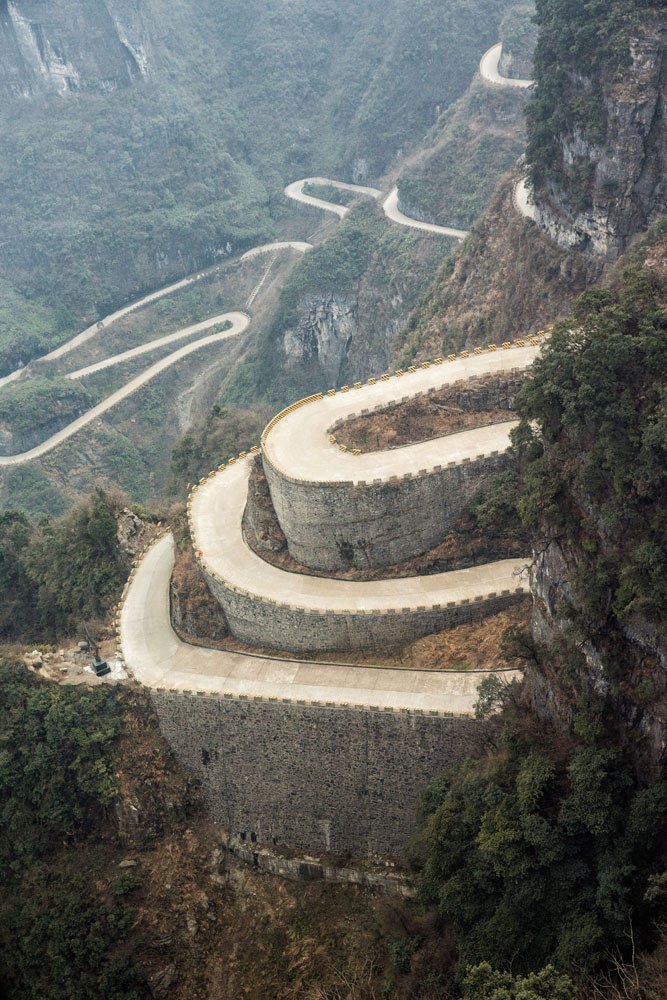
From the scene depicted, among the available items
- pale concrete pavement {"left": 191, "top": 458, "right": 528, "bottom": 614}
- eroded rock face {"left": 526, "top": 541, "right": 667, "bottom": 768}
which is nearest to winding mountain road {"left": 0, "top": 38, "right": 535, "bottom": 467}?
pale concrete pavement {"left": 191, "top": 458, "right": 528, "bottom": 614}

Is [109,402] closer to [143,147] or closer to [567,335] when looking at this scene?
[143,147]

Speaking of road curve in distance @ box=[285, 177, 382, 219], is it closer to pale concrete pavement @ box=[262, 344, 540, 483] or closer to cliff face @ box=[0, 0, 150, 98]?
cliff face @ box=[0, 0, 150, 98]

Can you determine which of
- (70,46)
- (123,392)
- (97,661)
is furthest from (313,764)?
(70,46)

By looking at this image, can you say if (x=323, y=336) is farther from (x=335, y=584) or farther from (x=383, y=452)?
(x=335, y=584)

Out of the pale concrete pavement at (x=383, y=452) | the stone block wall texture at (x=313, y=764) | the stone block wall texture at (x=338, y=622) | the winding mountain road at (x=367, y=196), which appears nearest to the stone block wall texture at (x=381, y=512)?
the pale concrete pavement at (x=383, y=452)

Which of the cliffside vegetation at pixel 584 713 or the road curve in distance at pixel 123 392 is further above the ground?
the cliffside vegetation at pixel 584 713

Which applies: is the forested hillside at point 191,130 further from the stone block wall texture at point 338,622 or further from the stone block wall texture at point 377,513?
the stone block wall texture at point 377,513

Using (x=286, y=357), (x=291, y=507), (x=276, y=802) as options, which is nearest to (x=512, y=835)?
(x=276, y=802)
